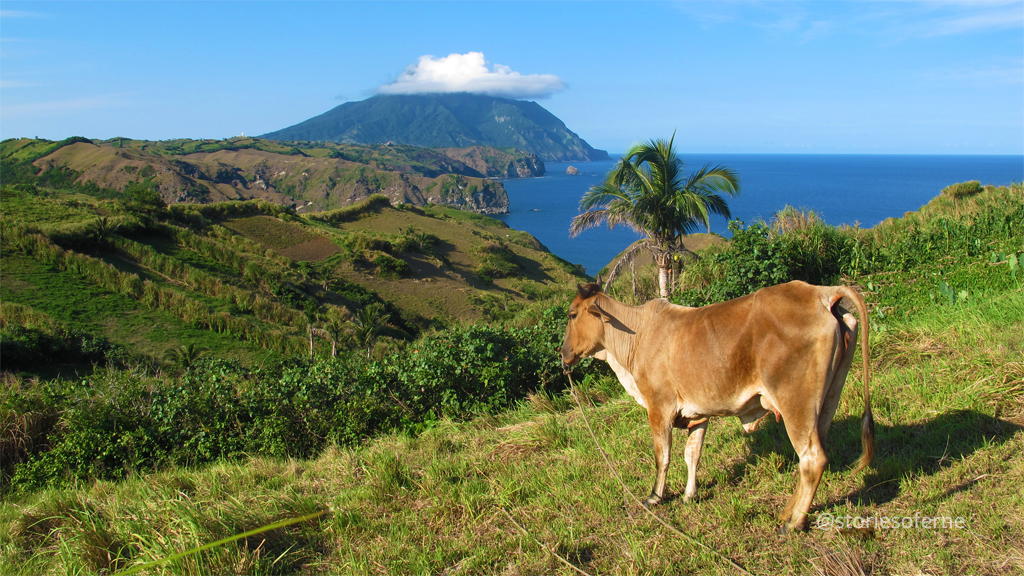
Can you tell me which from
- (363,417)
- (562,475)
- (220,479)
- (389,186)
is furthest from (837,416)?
(389,186)

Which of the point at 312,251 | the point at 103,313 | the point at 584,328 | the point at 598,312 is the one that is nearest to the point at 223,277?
the point at 103,313

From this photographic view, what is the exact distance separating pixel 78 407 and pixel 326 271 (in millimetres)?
35485

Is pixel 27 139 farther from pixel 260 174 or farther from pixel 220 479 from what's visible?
pixel 220 479

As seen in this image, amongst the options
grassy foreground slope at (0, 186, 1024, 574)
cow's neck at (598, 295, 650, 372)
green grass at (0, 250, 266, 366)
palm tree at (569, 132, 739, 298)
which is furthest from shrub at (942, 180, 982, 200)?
green grass at (0, 250, 266, 366)

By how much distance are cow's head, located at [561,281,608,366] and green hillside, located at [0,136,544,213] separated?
328ft

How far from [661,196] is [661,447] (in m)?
10.1

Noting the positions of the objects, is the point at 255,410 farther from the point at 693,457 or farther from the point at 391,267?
the point at 391,267

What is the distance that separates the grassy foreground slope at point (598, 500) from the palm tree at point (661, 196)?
698cm

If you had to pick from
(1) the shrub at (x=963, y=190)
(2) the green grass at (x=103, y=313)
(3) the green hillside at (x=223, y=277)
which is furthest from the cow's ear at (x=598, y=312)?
(2) the green grass at (x=103, y=313)

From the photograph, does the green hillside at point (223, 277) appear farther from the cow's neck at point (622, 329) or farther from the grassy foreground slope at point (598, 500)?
the cow's neck at point (622, 329)

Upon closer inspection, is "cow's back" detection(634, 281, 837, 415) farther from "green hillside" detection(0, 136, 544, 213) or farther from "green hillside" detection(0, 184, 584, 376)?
"green hillside" detection(0, 136, 544, 213)

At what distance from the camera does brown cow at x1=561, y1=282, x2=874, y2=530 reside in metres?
3.67

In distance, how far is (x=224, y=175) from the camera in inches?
5030

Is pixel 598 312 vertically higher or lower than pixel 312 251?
higher
